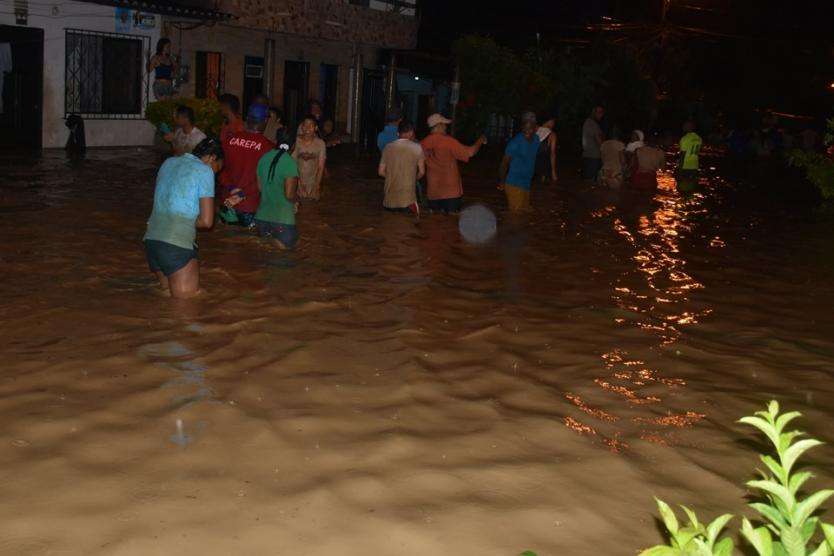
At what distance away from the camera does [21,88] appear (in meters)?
20.1

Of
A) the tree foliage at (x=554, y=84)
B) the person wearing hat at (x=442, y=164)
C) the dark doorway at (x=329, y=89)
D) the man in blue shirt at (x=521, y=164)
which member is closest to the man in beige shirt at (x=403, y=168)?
the person wearing hat at (x=442, y=164)

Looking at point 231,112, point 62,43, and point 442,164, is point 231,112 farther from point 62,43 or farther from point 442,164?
point 62,43

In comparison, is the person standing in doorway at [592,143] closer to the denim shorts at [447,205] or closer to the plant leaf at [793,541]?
the denim shorts at [447,205]

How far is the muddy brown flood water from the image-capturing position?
4.07m

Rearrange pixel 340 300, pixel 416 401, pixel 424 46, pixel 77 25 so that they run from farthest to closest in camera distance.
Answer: pixel 424 46, pixel 77 25, pixel 340 300, pixel 416 401

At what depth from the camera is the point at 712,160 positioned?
116 feet

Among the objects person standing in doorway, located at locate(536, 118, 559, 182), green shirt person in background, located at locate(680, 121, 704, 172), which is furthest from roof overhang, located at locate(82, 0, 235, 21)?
green shirt person in background, located at locate(680, 121, 704, 172)

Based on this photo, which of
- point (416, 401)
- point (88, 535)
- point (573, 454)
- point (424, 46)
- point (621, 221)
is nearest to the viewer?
point (88, 535)

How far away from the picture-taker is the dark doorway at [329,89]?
29.1 meters

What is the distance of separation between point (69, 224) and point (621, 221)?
816 centimetres

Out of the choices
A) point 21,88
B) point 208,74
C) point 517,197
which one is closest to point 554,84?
point 208,74

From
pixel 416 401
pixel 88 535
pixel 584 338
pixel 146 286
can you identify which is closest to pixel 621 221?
pixel 584 338

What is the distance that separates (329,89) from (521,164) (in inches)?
638

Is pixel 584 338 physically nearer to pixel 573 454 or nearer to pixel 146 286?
pixel 573 454
